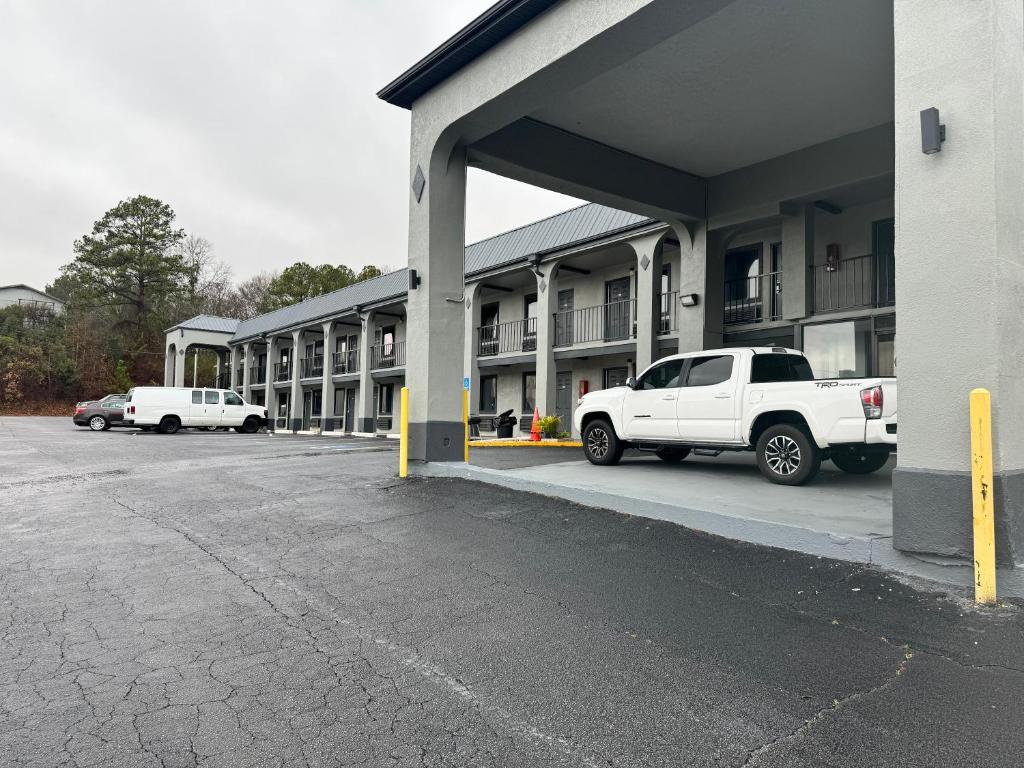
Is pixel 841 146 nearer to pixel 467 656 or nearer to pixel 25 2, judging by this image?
pixel 467 656

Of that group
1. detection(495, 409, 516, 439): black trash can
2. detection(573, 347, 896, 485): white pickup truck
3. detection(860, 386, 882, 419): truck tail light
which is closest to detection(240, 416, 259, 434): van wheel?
detection(495, 409, 516, 439): black trash can

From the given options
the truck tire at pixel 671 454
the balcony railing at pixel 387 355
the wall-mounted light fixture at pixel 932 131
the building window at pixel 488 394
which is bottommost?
the truck tire at pixel 671 454

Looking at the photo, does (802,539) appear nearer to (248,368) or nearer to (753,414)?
(753,414)

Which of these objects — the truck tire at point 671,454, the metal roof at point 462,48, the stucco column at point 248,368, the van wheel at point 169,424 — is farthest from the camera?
the stucco column at point 248,368

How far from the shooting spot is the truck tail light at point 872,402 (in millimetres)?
7402

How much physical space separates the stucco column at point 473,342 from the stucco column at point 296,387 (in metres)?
14.7

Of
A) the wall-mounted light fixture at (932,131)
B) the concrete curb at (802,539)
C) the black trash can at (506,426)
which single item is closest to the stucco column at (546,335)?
the black trash can at (506,426)

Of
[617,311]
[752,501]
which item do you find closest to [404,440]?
[752,501]

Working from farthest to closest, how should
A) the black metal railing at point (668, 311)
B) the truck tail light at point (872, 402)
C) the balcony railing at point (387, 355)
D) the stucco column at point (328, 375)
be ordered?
1. the stucco column at point (328, 375)
2. the balcony railing at point (387, 355)
3. the black metal railing at point (668, 311)
4. the truck tail light at point (872, 402)

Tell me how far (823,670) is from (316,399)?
39.6 metres

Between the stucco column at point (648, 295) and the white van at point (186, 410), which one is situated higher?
the stucco column at point (648, 295)

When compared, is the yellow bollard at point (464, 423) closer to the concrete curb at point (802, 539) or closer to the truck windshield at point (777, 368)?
the concrete curb at point (802, 539)

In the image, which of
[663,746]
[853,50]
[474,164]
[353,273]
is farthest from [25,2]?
[353,273]

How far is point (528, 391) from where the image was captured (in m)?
25.6
